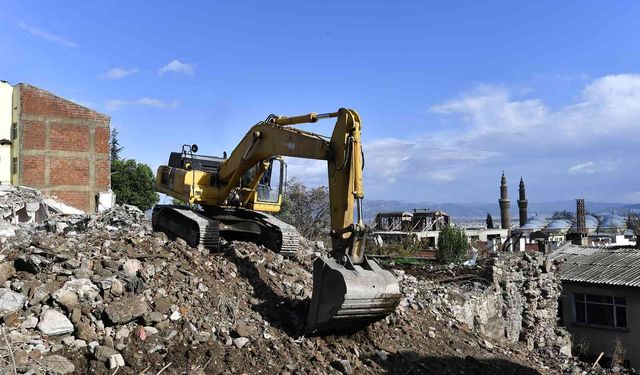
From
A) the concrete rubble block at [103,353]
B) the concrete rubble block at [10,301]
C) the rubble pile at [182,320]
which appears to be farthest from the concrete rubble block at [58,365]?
the concrete rubble block at [10,301]

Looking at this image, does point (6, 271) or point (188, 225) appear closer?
point (6, 271)

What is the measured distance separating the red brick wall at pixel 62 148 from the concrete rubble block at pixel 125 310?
1635cm

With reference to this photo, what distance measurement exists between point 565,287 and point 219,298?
1701cm

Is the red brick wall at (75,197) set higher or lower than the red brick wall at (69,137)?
lower

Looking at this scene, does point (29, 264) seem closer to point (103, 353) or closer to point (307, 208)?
point (103, 353)

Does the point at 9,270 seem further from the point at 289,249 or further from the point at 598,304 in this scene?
the point at 598,304

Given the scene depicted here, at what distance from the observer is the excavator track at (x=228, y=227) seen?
9.26m

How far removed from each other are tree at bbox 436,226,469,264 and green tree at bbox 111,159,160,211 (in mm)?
19334

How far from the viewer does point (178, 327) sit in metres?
6.52

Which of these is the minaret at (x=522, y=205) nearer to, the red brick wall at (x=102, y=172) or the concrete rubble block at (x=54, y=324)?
the red brick wall at (x=102, y=172)

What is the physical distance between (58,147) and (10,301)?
653 inches

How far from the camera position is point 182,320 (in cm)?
664

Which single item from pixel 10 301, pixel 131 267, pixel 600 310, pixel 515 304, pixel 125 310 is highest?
pixel 131 267

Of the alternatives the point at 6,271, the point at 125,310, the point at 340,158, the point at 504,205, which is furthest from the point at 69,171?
the point at 504,205
